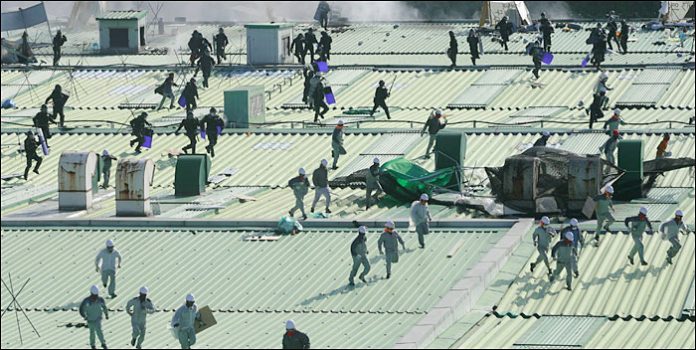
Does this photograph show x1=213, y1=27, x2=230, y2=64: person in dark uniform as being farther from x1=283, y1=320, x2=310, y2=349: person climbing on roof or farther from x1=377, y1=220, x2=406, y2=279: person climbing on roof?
x1=283, y1=320, x2=310, y2=349: person climbing on roof

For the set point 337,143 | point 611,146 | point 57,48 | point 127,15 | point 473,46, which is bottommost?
point 57,48

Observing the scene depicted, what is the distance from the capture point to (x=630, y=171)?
153 feet

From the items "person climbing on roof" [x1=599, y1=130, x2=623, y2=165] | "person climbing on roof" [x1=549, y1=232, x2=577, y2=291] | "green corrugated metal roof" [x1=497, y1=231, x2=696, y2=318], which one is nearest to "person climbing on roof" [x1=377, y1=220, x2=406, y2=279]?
"green corrugated metal roof" [x1=497, y1=231, x2=696, y2=318]

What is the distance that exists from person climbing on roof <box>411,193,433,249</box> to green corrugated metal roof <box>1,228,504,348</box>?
1.10 ft

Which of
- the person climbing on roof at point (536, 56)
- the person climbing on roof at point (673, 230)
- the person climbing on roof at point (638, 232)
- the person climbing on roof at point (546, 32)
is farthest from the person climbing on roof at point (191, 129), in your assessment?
the person climbing on roof at point (546, 32)

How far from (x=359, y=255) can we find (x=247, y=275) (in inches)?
114

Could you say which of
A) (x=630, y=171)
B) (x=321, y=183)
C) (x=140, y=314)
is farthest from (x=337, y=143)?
(x=140, y=314)

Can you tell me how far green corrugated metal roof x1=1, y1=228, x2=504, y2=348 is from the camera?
3797 centimetres

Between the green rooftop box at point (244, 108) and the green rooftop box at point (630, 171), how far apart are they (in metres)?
14.7

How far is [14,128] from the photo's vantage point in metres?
60.2

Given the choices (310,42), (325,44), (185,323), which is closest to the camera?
(185,323)

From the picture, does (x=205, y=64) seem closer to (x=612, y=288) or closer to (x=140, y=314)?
(x=612, y=288)

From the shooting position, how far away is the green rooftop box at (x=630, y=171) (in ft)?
152

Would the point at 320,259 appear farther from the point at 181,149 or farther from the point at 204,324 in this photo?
the point at 181,149
